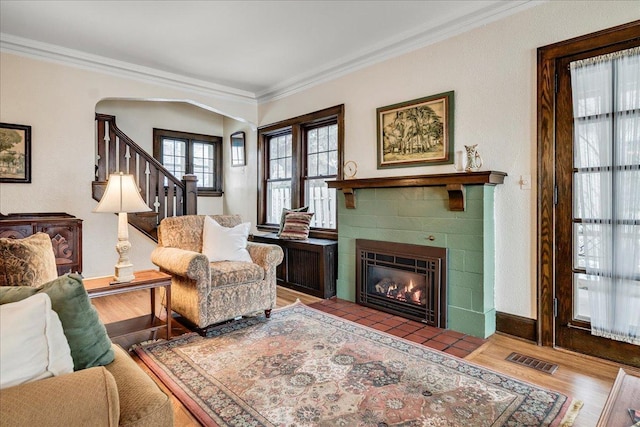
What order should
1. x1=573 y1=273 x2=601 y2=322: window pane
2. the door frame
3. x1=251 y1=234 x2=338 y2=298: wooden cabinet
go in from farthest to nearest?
1. x1=251 y1=234 x2=338 y2=298: wooden cabinet
2. the door frame
3. x1=573 y1=273 x2=601 y2=322: window pane

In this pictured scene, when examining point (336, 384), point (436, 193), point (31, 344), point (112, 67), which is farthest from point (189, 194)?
point (31, 344)

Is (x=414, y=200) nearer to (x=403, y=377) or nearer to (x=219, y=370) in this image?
(x=403, y=377)

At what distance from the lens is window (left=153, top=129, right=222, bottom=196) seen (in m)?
5.91

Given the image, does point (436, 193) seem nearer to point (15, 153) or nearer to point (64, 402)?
point (64, 402)

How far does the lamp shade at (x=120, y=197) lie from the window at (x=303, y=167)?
2.29 meters

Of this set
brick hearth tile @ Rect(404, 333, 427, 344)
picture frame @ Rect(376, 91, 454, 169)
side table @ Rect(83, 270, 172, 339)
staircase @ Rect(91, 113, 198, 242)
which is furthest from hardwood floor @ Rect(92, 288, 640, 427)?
staircase @ Rect(91, 113, 198, 242)

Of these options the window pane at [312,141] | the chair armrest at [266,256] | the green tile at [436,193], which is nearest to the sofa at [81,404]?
the chair armrest at [266,256]

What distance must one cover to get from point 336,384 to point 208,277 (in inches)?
53.6

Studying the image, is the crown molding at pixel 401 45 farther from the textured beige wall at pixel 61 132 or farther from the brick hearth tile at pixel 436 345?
the brick hearth tile at pixel 436 345

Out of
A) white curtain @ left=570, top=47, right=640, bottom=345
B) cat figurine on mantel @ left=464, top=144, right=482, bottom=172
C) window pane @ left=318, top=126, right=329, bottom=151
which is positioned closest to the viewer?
white curtain @ left=570, top=47, right=640, bottom=345

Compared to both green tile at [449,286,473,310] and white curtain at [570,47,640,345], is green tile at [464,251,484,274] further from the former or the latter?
white curtain at [570,47,640,345]

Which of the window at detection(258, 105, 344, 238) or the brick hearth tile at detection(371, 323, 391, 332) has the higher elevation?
the window at detection(258, 105, 344, 238)

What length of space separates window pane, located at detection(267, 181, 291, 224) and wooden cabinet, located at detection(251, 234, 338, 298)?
834 millimetres

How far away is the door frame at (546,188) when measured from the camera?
8.77 feet
